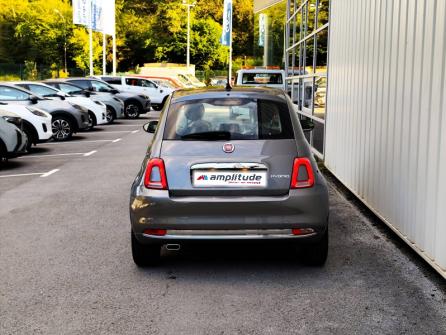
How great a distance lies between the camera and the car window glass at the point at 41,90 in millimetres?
18125

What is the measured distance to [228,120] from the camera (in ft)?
17.1

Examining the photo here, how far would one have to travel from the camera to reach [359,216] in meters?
7.52

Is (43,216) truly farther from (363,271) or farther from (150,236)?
(363,271)

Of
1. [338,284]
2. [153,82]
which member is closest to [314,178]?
[338,284]

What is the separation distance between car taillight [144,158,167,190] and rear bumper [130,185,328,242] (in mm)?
64

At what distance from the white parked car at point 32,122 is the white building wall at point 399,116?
7.58 m

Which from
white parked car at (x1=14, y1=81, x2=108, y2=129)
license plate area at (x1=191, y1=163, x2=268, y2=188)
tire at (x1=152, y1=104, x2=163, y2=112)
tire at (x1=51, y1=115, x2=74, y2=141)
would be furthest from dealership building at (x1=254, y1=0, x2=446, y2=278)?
tire at (x1=152, y1=104, x2=163, y2=112)

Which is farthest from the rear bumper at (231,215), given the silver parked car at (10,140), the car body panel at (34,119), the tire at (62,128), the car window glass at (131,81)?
the car window glass at (131,81)

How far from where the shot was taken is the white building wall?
16.1ft

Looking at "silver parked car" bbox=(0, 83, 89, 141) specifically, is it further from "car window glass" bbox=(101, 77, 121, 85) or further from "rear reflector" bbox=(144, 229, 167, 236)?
"car window glass" bbox=(101, 77, 121, 85)

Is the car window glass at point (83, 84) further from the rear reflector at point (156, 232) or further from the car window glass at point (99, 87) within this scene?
the rear reflector at point (156, 232)

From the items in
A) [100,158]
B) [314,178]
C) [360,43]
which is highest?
[360,43]

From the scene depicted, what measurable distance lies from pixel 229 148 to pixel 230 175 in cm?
23

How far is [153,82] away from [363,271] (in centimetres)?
2827
